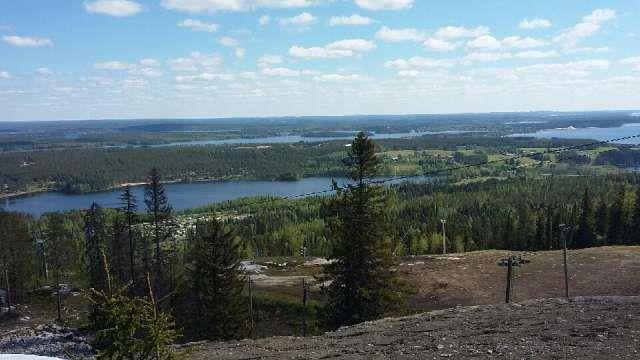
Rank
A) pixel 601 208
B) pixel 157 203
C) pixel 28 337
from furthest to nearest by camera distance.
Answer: pixel 601 208 → pixel 157 203 → pixel 28 337

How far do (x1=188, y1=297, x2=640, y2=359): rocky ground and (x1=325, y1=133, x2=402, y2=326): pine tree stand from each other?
3.31 m

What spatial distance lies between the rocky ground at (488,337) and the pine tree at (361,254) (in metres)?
3.31

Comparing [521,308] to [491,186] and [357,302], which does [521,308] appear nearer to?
[357,302]

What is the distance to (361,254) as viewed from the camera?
88.9ft

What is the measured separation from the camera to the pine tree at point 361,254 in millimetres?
27141

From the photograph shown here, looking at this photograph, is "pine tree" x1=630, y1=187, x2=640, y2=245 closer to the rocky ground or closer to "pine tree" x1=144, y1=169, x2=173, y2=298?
the rocky ground

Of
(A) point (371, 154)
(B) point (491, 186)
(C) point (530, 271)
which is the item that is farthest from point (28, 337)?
(B) point (491, 186)

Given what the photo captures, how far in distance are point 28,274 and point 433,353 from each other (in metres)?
58.3

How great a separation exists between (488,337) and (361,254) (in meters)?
10.1

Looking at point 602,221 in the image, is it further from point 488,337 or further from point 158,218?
point 488,337

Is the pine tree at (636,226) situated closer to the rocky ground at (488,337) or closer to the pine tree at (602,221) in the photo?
the pine tree at (602,221)

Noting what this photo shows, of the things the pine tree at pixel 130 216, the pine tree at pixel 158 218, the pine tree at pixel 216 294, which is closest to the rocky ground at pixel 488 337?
the pine tree at pixel 216 294

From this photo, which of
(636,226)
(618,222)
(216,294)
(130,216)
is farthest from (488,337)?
(618,222)

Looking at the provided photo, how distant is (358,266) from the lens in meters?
27.2
